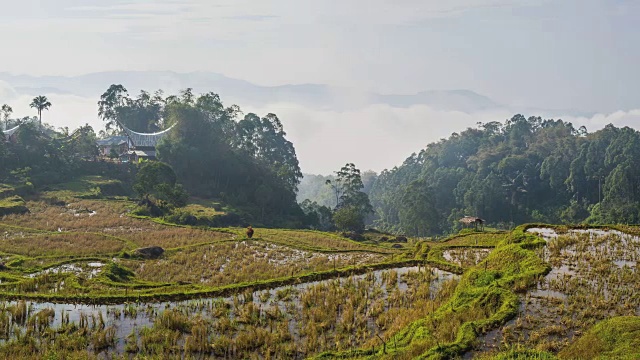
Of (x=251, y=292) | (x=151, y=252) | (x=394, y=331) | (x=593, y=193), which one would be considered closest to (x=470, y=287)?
(x=394, y=331)

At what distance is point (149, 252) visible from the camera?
26984 mm

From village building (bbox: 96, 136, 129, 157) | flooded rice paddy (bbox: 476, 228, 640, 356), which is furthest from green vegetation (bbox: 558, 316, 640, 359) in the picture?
village building (bbox: 96, 136, 129, 157)

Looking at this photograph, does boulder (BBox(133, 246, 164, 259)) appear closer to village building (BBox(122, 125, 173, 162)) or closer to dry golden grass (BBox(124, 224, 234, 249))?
dry golden grass (BBox(124, 224, 234, 249))

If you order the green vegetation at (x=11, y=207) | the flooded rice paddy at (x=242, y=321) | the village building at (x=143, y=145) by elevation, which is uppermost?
the village building at (x=143, y=145)

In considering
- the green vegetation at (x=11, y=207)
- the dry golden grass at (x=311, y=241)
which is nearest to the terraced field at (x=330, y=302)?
the dry golden grass at (x=311, y=241)

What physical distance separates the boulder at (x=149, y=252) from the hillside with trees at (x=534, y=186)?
163 ft

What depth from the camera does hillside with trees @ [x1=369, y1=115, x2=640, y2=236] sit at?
72.2 metres

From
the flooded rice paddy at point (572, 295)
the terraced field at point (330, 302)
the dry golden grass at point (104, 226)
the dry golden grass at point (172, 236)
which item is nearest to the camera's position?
the flooded rice paddy at point (572, 295)

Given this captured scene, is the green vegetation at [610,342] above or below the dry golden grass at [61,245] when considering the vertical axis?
below

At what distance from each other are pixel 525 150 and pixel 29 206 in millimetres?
88522

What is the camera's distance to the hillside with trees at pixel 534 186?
237ft

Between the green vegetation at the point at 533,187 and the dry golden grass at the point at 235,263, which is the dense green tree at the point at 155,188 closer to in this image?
the dry golden grass at the point at 235,263

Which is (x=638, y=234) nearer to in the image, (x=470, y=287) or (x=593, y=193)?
(x=470, y=287)

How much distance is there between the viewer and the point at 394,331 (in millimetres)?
14211
